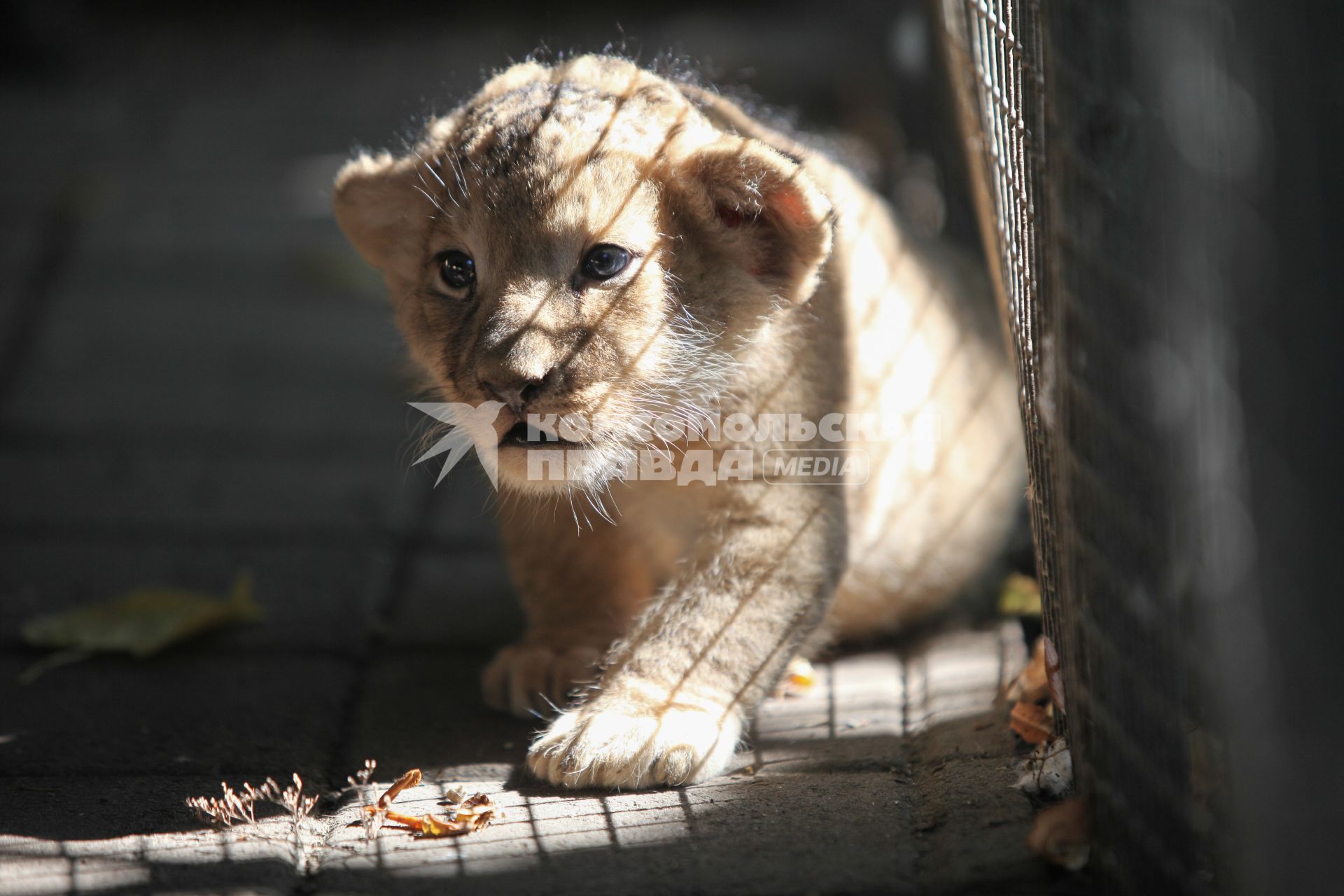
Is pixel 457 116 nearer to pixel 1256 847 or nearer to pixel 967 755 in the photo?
pixel 967 755

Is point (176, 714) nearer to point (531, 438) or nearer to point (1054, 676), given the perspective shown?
point (531, 438)

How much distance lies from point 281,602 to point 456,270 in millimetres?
1339

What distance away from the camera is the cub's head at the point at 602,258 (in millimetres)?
2781

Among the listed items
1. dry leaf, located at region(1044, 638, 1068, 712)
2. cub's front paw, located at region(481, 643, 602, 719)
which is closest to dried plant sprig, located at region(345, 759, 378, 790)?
cub's front paw, located at region(481, 643, 602, 719)

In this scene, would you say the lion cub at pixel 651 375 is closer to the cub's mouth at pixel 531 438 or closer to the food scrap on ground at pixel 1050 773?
the cub's mouth at pixel 531 438

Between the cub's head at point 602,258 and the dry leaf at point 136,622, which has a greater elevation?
the cub's head at point 602,258

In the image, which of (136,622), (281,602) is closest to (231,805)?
(136,622)

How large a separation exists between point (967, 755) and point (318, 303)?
4117mm

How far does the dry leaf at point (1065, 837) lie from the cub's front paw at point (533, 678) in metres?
1.30

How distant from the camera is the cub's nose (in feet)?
Result: 8.86

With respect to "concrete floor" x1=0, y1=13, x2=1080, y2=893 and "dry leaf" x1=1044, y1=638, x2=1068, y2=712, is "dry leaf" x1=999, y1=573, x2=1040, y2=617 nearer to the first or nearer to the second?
"concrete floor" x1=0, y1=13, x2=1080, y2=893

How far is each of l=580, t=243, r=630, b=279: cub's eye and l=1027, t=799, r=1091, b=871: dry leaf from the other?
4.88 ft

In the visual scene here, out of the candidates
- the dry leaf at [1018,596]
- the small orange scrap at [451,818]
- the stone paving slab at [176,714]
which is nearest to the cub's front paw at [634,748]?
the small orange scrap at [451,818]

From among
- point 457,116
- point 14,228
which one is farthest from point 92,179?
point 457,116
